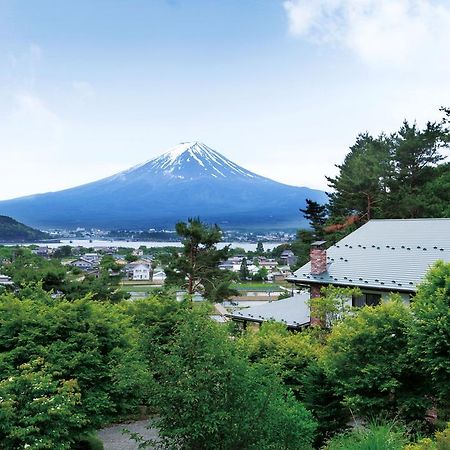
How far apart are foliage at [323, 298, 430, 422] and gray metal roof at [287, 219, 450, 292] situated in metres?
4.37

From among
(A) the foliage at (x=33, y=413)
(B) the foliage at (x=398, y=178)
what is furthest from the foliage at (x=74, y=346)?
(B) the foliage at (x=398, y=178)

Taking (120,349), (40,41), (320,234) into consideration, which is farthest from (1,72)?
(120,349)

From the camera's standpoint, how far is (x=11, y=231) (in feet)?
500

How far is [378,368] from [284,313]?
9197 millimetres

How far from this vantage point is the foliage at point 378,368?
10953mm

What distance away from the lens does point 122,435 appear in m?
14.8

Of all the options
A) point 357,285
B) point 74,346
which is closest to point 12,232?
point 357,285

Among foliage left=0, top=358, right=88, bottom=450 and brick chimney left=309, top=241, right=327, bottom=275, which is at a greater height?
brick chimney left=309, top=241, right=327, bottom=275

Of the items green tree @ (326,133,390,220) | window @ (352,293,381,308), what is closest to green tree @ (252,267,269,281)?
green tree @ (326,133,390,220)

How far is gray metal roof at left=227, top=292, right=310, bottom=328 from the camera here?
62.1ft

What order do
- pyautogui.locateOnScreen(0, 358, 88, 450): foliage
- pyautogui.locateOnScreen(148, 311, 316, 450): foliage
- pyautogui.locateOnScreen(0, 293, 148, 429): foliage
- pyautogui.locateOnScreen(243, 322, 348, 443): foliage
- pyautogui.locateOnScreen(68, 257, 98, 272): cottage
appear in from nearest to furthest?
pyautogui.locateOnScreen(148, 311, 316, 450): foliage < pyautogui.locateOnScreen(0, 358, 88, 450): foliage < pyautogui.locateOnScreen(0, 293, 148, 429): foliage < pyautogui.locateOnScreen(243, 322, 348, 443): foliage < pyautogui.locateOnScreen(68, 257, 98, 272): cottage

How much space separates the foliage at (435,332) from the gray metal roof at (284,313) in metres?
7.65

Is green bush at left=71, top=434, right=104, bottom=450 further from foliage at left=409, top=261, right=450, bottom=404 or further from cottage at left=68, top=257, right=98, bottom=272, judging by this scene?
cottage at left=68, top=257, right=98, bottom=272

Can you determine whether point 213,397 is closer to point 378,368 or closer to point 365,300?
point 378,368
